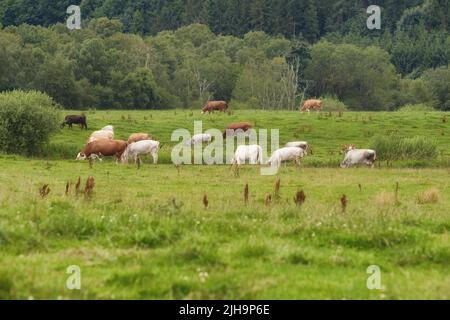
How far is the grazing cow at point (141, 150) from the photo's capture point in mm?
38625

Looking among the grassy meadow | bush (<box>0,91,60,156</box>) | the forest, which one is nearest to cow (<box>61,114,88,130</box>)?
bush (<box>0,91,60,156</box>)

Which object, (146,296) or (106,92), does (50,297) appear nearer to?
(146,296)

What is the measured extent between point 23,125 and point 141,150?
7213 millimetres

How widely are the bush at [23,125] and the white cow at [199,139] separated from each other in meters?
8.23

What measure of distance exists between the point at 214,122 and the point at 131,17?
15156 cm

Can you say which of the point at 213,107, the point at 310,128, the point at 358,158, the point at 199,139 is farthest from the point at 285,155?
the point at 213,107

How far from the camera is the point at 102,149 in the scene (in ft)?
128

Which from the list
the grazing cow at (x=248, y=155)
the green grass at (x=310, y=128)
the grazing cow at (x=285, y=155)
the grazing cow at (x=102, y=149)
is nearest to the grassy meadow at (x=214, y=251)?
the grazing cow at (x=285, y=155)

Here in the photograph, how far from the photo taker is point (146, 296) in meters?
9.05

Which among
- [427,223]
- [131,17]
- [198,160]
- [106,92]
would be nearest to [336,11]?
[131,17]

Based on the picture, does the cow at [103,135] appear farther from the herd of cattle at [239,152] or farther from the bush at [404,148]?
the bush at [404,148]

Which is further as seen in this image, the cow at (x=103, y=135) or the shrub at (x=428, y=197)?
the cow at (x=103, y=135)

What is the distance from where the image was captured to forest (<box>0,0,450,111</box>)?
87.1m

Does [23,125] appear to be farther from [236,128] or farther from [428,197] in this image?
[428,197]
